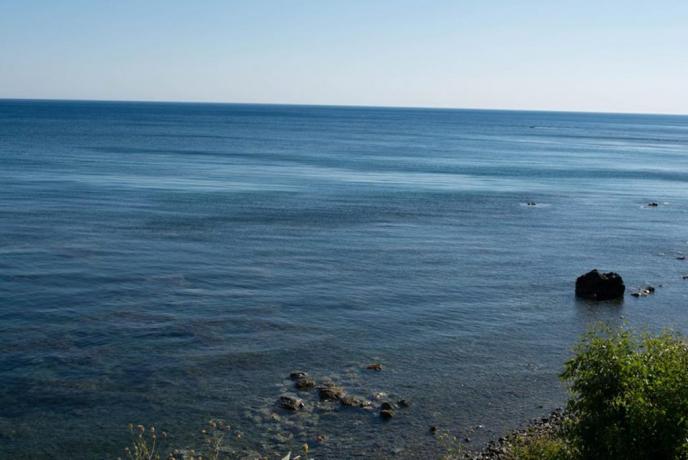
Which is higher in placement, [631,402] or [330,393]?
[631,402]

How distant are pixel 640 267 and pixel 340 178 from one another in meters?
60.4

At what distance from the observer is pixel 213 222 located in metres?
71.8

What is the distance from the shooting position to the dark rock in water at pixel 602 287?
4966 cm

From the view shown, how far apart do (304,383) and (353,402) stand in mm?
2837

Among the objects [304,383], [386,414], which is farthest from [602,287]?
[304,383]

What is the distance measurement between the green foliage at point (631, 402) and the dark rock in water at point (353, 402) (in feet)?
38.4

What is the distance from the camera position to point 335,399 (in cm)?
3206

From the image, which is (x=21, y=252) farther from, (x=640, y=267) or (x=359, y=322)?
(x=640, y=267)

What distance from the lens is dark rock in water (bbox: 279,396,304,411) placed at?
31.1 meters

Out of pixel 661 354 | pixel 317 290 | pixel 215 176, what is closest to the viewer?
pixel 661 354

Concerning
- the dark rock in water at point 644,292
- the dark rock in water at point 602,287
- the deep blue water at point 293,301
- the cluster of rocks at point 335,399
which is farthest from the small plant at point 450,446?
the dark rock in water at point 644,292

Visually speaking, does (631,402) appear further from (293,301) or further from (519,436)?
(293,301)

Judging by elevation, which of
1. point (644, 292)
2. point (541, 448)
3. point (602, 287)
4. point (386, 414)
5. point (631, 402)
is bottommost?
point (386, 414)

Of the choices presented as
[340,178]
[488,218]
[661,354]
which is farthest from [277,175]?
[661,354]
